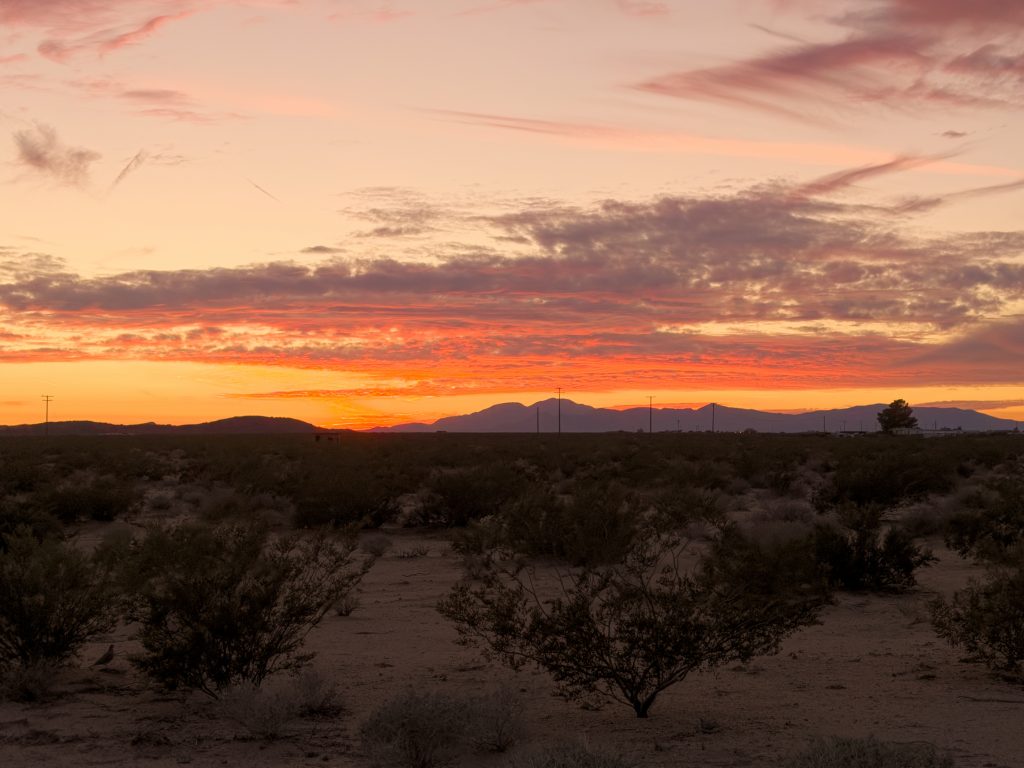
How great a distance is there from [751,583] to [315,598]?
4.54m

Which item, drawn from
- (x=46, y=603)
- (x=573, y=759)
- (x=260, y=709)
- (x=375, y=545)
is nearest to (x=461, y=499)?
(x=375, y=545)

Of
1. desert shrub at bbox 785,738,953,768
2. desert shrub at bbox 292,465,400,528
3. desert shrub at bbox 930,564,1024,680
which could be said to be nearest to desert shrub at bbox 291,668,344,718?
desert shrub at bbox 785,738,953,768

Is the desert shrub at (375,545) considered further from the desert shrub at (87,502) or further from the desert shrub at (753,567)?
the desert shrub at (753,567)

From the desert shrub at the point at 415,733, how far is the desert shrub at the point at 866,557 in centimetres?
986

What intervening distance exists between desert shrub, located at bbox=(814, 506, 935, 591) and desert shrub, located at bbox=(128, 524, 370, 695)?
378 inches

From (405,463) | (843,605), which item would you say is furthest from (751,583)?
(405,463)

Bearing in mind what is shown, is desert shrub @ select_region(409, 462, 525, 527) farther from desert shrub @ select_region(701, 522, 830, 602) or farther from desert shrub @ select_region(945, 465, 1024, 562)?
desert shrub @ select_region(701, 522, 830, 602)

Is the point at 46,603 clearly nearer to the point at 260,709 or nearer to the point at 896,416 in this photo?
the point at 260,709

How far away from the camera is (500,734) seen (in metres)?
8.96

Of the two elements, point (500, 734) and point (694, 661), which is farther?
point (694, 661)

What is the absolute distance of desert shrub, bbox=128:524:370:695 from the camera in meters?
10.3

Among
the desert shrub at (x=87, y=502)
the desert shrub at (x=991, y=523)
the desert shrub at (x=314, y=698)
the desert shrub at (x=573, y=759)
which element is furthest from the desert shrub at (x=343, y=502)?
the desert shrub at (x=573, y=759)

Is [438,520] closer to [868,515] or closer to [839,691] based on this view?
[868,515]

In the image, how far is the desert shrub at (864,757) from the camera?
7285 millimetres
